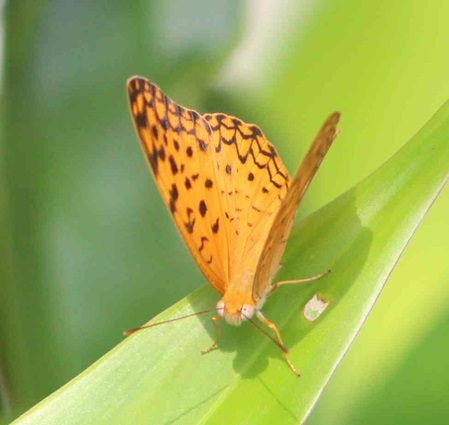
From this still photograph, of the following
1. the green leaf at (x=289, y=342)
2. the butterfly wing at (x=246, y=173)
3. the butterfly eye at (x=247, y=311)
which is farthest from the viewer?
the butterfly wing at (x=246, y=173)

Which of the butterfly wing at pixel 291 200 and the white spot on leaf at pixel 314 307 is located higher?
the butterfly wing at pixel 291 200

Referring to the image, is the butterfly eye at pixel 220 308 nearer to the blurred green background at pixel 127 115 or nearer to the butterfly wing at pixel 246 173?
the butterfly wing at pixel 246 173

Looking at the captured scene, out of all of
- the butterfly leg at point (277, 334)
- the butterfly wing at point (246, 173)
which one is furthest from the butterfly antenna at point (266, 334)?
the butterfly wing at point (246, 173)

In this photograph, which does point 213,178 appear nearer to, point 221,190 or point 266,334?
point 221,190

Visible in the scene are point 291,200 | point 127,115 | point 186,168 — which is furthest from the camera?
point 127,115

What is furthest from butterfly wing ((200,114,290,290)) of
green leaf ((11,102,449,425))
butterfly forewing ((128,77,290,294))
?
green leaf ((11,102,449,425))

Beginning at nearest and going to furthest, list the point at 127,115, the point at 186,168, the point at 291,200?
1. the point at 291,200
2. the point at 186,168
3. the point at 127,115

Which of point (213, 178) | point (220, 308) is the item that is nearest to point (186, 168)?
point (213, 178)
